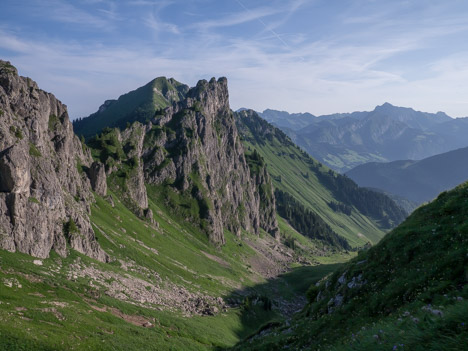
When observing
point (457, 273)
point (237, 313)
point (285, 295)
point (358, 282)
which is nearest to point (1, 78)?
point (237, 313)

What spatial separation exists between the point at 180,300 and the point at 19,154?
199 ft

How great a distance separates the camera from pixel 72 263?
258 ft

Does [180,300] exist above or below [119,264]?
below

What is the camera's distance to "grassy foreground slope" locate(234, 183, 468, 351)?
1243 cm

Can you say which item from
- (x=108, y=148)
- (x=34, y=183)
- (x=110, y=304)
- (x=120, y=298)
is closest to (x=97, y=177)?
(x=108, y=148)

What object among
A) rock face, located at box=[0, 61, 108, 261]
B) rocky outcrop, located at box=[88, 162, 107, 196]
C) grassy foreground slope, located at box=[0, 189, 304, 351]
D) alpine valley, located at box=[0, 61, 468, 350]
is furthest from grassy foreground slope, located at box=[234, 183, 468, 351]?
rocky outcrop, located at box=[88, 162, 107, 196]

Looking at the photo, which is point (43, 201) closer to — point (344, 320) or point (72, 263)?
point (72, 263)

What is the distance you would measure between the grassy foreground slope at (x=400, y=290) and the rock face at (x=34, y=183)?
6424 cm

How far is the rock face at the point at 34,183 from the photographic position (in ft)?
236

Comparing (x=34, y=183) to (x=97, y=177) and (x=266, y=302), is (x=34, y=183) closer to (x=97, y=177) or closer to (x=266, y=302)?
(x=97, y=177)

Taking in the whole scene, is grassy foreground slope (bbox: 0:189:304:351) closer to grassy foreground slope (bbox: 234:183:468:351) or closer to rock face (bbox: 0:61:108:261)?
rock face (bbox: 0:61:108:261)

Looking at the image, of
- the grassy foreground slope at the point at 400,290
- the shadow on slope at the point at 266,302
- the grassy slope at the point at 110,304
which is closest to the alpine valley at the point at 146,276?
the grassy foreground slope at the point at 400,290

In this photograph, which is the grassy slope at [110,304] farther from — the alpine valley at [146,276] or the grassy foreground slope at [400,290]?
the grassy foreground slope at [400,290]

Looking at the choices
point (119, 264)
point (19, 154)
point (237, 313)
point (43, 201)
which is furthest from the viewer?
point (237, 313)
